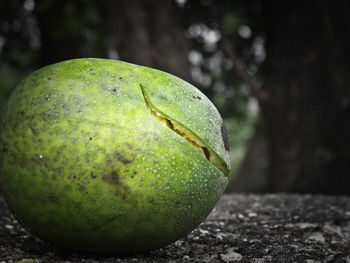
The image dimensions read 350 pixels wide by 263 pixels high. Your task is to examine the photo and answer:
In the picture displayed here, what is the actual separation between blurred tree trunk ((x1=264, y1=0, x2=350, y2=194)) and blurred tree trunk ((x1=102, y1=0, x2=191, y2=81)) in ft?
5.07

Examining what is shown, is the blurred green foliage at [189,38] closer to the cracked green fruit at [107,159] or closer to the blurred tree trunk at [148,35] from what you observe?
the blurred tree trunk at [148,35]

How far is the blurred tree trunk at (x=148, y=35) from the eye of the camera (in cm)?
602

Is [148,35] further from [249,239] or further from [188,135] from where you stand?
[188,135]

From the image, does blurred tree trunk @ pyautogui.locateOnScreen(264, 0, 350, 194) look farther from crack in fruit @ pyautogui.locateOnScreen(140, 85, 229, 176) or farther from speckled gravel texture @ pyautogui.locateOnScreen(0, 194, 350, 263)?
crack in fruit @ pyautogui.locateOnScreen(140, 85, 229, 176)

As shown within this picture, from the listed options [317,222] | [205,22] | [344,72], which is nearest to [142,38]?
[205,22]

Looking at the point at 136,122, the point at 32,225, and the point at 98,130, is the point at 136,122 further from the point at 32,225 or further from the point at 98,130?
the point at 32,225

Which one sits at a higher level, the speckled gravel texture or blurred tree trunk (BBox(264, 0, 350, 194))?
blurred tree trunk (BBox(264, 0, 350, 194))

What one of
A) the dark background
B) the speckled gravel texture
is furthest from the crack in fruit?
the dark background

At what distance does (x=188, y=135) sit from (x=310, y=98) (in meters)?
4.01

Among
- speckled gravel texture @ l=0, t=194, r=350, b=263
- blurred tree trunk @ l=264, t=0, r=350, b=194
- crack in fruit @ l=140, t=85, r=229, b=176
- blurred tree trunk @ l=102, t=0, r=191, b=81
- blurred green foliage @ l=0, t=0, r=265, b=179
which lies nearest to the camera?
crack in fruit @ l=140, t=85, r=229, b=176

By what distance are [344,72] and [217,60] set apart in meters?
3.67

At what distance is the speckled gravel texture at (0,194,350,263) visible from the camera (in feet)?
8.31

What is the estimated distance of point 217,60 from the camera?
29.4 ft

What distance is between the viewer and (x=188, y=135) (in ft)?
7.74
